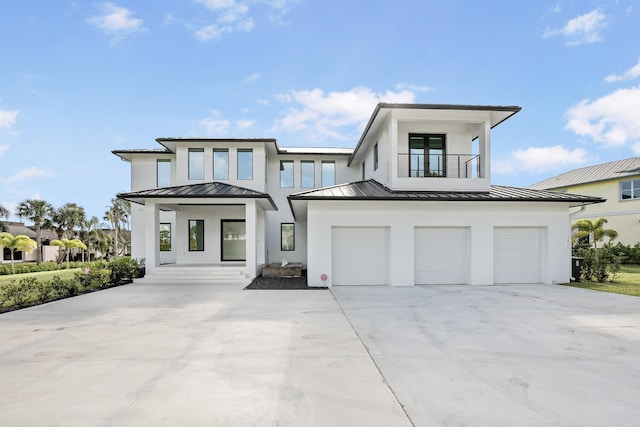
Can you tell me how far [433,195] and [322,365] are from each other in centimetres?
913

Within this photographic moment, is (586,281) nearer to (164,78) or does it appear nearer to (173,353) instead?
(173,353)

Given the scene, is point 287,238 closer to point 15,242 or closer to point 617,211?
point 15,242

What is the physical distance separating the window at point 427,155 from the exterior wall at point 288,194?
16.0 ft

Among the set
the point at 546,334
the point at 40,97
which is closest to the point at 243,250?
the point at 40,97

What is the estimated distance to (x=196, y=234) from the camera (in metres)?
17.1

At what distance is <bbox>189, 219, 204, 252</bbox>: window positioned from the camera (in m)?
17.0

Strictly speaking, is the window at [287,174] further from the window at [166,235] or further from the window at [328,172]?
the window at [166,235]

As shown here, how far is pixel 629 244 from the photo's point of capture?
73.5 ft

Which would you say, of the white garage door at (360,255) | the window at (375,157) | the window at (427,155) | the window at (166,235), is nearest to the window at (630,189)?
the window at (427,155)

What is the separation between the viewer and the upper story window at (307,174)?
60.1ft

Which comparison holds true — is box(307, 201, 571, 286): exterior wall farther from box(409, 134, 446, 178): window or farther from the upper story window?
the upper story window

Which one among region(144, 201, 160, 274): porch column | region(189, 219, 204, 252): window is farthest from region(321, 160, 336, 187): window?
region(144, 201, 160, 274): porch column

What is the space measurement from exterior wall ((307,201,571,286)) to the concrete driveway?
11.4 ft

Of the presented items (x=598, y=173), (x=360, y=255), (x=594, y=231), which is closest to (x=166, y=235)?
(x=360, y=255)
